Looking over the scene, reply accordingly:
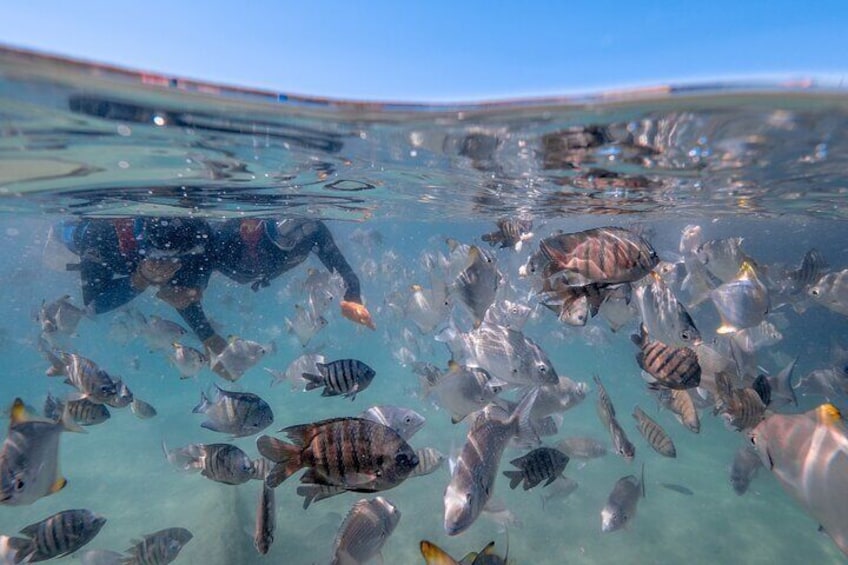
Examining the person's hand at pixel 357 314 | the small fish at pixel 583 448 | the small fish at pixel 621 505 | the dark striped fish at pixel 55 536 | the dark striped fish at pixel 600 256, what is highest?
the dark striped fish at pixel 600 256

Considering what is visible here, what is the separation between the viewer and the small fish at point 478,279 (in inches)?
224

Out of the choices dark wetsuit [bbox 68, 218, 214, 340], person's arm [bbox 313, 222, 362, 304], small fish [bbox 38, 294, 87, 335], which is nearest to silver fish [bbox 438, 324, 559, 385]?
person's arm [bbox 313, 222, 362, 304]

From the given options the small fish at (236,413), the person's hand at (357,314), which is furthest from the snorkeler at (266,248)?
the small fish at (236,413)

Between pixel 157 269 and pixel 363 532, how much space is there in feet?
21.6

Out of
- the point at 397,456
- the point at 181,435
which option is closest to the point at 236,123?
the point at 397,456

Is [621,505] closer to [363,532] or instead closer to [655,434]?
[655,434]

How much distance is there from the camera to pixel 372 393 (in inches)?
1099

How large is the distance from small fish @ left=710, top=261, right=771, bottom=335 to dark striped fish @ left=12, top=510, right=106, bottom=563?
819cm

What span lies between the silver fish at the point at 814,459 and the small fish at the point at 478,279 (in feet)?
9.47

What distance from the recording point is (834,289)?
8219 millimetres

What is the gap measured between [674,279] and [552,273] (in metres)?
7.65

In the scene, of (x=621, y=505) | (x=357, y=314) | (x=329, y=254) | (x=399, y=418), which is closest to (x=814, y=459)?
(x=399, y=418)

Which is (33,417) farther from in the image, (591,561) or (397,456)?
(591,561)

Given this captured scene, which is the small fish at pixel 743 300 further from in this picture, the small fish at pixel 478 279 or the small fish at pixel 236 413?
the small fish at pixel 236 413
